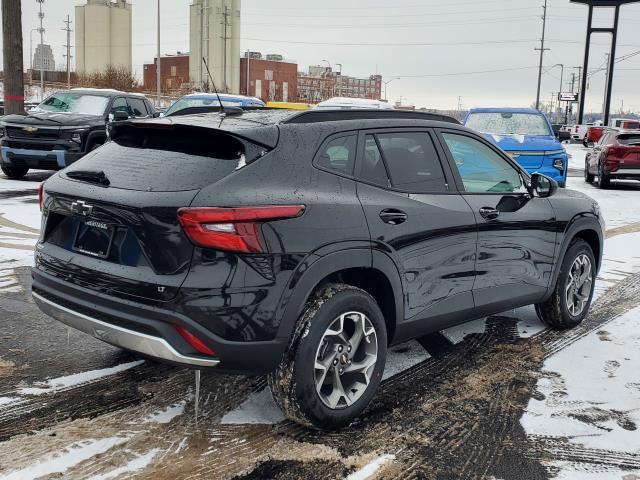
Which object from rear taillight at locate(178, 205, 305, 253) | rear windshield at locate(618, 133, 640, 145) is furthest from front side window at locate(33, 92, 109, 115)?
rear windshield at locate(618, 133, 640, 145)

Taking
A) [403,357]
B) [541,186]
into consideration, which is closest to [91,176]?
[403,357]

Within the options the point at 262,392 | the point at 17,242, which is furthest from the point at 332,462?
the point at 17,242

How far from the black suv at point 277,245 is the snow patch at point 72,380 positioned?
59 cm

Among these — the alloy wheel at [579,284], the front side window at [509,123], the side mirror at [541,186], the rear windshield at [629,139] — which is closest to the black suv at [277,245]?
the side mirror at [541,186]

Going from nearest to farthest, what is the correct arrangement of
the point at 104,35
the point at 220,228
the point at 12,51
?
the point at 220,228 < the point at 12,51 < the point at 104,35

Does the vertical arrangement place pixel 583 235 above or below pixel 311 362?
above

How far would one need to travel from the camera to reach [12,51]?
18.1 metres

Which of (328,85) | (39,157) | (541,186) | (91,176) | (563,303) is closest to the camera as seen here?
(91,176)

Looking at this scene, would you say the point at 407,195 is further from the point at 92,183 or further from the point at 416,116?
the point at 92,183

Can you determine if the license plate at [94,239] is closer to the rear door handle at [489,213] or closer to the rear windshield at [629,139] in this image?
the rear door handle at [489,213]

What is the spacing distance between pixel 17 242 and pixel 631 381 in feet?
21.8

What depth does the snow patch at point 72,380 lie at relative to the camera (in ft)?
13.3

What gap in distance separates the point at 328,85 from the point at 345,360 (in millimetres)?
120657

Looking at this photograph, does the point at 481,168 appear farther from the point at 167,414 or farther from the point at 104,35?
the point at 104,35
